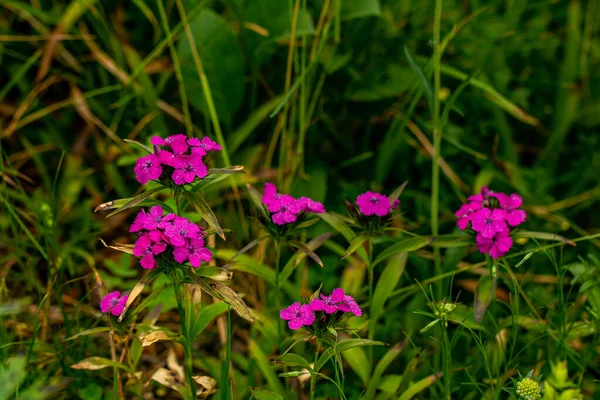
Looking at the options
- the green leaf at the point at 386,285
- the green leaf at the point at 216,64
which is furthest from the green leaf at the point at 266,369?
the green leaf at the point at 216,64

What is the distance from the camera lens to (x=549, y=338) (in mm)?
1525

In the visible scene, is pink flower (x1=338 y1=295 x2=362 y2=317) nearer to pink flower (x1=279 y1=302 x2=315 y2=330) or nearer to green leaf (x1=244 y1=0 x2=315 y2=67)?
pink flower (x1=279 y1=302 x2=315 y2=330)

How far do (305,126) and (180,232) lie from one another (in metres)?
0.93

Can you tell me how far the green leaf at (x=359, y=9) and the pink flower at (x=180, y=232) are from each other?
3.67ft

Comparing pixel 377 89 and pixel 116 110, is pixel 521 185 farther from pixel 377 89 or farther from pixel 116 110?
pixel 116 110

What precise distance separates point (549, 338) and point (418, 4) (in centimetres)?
142

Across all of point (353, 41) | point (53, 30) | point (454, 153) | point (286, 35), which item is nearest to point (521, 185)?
point (454, 153)

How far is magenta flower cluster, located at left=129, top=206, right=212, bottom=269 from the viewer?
1176 millimetres

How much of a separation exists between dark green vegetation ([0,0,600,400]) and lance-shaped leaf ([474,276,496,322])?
0.26 metres

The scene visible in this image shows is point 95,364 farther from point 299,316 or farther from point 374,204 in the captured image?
point 374,204

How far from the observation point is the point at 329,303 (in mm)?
1211

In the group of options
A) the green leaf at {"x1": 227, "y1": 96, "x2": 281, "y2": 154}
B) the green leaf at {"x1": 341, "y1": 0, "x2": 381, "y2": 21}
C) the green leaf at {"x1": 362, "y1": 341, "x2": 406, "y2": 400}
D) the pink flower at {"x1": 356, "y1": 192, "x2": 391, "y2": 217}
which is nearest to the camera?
the pink flower at {"x1": 356, "y1": 192, "x2": 391, "y2": 217}

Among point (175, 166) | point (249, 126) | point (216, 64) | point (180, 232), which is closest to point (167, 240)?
point (180, 232)

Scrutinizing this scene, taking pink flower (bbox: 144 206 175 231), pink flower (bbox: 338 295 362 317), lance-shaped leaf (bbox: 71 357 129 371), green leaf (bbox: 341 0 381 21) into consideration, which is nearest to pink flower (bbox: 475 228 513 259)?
pink flower (bbox: 338 295 362 317)
